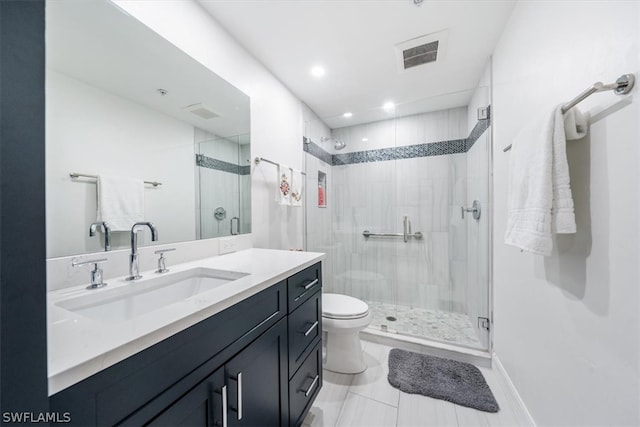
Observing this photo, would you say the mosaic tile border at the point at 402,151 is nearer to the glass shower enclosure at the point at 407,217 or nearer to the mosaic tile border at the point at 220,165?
the glass shower enclosure at the point at 407,217

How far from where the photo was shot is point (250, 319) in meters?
0.82

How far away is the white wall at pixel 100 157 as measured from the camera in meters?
0.83

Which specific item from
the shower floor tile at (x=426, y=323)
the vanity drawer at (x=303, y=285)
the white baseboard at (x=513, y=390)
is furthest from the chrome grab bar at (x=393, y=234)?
the vanity drawer at (x=303, y=285)

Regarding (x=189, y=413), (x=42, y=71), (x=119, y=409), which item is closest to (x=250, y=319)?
(x=189, y=413)

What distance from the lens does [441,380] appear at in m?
1.58

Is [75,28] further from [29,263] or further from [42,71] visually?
[29,263]

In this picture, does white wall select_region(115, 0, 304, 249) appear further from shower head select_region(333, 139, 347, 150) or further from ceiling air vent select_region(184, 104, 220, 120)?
shower head select_region(333, 139, 347, 150)

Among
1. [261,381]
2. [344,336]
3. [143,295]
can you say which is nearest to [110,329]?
[143,295]

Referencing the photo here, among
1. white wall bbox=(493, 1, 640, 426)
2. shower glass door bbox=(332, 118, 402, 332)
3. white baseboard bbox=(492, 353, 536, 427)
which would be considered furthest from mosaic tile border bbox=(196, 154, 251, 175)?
white baseboard bbox=(492, 353, 536, 427)

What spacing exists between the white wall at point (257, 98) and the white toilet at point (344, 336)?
0.71m

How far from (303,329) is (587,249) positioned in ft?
3.76

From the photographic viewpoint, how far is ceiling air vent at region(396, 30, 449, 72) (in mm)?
1608

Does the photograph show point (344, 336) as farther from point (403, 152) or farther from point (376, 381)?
point (403, 152)

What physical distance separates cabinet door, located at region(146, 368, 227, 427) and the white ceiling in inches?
70.2
